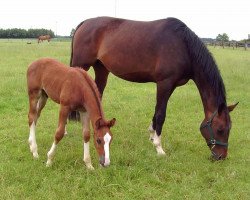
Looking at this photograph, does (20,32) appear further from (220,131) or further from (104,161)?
(104,161)

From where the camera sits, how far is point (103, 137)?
13.7ft

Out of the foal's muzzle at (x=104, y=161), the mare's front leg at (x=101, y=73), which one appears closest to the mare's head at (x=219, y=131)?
the foal's muzzle at (x=104, y=161)

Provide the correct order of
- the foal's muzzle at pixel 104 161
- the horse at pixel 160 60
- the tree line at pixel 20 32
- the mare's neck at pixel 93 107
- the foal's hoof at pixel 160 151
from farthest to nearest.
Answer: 1. the tree line at pixel 20 32
2. the foal's hoof at pixel 160 151
3. the horse at pixel 160 60
4. the mare's neck at pixel 93 107
5. the foal's muzzle at pixel 104 161

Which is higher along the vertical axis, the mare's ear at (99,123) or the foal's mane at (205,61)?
the foal's mane at (205,61)

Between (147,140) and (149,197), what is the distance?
91.4 inches

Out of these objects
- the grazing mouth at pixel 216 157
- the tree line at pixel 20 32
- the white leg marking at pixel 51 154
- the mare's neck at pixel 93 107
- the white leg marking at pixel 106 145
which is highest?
the mare's neck at pixel 93 107

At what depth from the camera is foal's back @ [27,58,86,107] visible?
4.68 metres

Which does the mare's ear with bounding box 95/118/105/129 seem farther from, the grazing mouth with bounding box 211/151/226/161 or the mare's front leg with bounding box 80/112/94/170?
the grazing mouth with bounding box 211/151/226/161

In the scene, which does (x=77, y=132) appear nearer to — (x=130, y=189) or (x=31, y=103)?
(x=31, y=103)

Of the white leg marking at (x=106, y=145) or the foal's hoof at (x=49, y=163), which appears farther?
the foal's hoof at (x=49, y=163)

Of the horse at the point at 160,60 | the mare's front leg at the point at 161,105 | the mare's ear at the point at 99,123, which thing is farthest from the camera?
the mare's front leg at the point at 161,105

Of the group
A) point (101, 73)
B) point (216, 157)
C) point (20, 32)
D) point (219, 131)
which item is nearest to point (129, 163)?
point (216, 157)

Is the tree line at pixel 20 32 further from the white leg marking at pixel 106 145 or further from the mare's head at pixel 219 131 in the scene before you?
the white leg marking at pixel 106 145

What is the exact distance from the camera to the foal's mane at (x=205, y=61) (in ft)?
18.0
